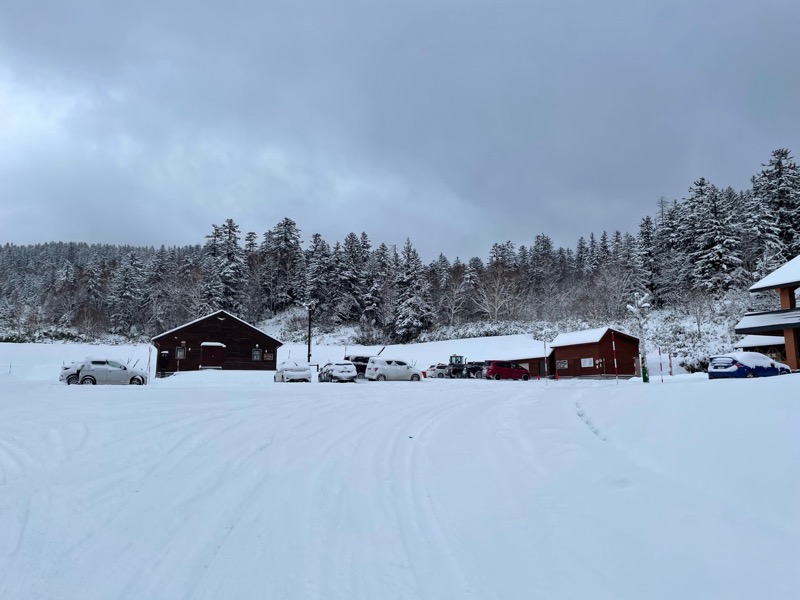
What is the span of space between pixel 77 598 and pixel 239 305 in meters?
66.1

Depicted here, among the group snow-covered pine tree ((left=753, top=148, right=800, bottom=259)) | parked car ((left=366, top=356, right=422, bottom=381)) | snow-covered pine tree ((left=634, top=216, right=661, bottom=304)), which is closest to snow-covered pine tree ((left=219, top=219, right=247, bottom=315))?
parked car ((left=366, top=356, right=422, bottom=381))

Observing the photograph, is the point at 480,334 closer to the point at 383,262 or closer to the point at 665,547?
the point at 383,262

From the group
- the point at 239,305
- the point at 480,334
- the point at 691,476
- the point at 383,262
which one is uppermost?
the point at 383,262

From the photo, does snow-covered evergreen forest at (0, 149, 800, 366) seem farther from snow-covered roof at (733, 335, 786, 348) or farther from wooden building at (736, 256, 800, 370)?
wooden building at (736, 256, 800, 370)

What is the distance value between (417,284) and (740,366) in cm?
4574

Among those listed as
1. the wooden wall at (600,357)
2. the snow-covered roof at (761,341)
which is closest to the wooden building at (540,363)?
the wooden wall at (600,357)

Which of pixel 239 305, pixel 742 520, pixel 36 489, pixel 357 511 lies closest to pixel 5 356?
pixel 239 305

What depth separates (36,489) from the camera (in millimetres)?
6445

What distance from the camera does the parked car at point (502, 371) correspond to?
3862cm

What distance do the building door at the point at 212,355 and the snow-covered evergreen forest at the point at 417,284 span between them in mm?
9529

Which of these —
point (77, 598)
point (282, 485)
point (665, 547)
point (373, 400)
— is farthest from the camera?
point (373, 400)

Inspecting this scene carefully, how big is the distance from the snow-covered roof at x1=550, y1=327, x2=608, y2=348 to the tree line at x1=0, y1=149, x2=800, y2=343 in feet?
47.0

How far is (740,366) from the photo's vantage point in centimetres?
2133

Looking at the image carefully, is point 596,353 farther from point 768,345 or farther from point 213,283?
point 213,283
